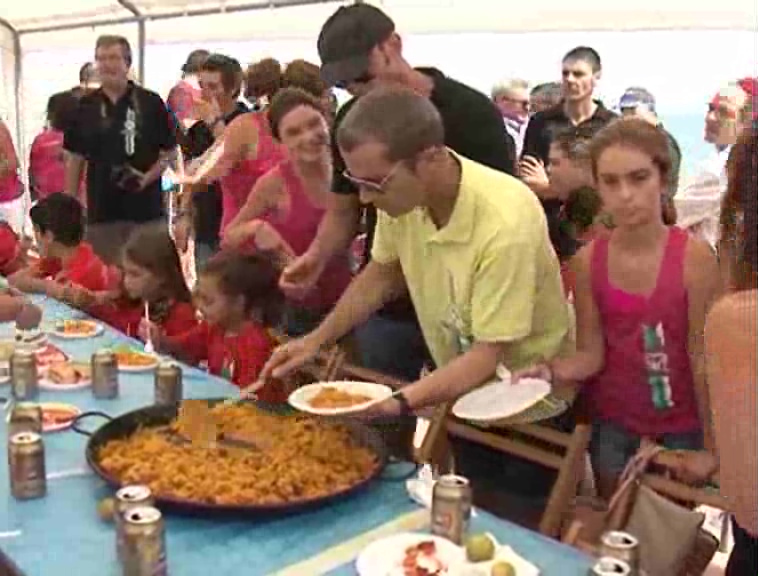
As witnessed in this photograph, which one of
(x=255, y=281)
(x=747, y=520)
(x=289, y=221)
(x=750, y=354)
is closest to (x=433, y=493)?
(x=747, y=520)

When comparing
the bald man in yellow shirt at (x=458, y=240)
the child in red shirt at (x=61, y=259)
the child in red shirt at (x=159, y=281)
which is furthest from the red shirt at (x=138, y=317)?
the bald man in yellow shirt at (x=458, y=240)

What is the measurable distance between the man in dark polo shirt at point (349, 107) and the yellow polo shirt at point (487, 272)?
1.35ft

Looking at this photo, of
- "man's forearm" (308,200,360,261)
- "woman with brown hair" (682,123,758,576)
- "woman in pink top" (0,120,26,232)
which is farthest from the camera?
"woman in pink top" (0,120,26,232)

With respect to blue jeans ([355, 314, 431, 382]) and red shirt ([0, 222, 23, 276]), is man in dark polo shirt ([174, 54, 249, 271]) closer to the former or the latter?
red shirt ([0, 222, 23, 276])

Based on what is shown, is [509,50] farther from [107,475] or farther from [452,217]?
[107,475]

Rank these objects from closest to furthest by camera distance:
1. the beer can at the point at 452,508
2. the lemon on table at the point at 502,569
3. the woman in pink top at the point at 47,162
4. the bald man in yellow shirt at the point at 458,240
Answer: the lemon on table at the point at 502,569 < the beer can at the point at 452,508 < the bald man in yellow shirt at the point at 458,240 < the woman in pink top at the point at 47,162

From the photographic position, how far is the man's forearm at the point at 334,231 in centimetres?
267

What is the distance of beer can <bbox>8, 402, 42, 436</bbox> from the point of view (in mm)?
1875

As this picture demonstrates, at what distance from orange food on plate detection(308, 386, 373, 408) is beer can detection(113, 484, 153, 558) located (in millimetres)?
446

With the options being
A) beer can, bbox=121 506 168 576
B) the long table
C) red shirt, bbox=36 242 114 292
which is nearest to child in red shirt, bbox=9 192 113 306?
red shirt, bbox=36 242 114 292

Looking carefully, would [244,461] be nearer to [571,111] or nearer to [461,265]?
[461,265]

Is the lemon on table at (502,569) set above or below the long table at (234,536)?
above

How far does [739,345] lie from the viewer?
1.10 m

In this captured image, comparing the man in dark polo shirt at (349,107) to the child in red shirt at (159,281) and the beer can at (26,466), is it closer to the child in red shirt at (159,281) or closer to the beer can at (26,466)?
the child in red shirt at (159,281)
